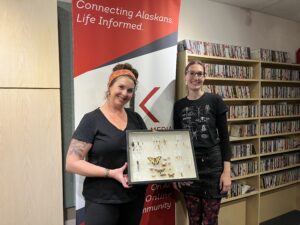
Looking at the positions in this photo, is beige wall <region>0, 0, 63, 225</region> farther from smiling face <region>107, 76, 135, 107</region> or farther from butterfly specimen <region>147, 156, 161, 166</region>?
butterfly specimen <region>147, 156, 161, 166</region>

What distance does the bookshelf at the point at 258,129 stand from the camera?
9.51ft

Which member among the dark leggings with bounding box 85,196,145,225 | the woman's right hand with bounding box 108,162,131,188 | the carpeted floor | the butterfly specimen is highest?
the butterfly specimen

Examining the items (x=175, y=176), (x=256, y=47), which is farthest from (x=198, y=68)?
(x=256, y=47)

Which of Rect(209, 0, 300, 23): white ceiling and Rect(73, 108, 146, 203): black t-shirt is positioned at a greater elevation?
Rect(209, 0, 300, 23): white ceiling

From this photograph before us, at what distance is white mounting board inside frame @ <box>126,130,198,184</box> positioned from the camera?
1.57 metres

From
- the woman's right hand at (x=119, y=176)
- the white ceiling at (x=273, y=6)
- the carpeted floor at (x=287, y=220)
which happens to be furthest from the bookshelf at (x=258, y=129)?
the woman's right hand at (x=119, y=176)

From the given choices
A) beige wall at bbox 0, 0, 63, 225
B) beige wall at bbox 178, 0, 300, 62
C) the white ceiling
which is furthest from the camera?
the white ceiling

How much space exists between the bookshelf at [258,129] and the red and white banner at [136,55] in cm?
31

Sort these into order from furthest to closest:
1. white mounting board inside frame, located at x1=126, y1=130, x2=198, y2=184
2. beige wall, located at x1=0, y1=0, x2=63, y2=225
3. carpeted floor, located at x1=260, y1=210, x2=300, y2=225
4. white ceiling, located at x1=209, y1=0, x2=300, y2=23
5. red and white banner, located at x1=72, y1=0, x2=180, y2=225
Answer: carpeted floor, located at x1=260, y1=210, x2=300, y2=225, white ceiling, located at x1=209, y1=0, x2=300, y2=23, red and white banner, located at x1=72, y1=0, x2=180, y2=225, beige wall, located at x1=0, y1=0, x2=63, y2=225, white mounting board inside frame, located at x1=126, y1=130, x2=198, y2=184

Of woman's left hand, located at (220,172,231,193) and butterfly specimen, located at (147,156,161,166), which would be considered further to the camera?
woman's left hand, located at (220,172,231,193)

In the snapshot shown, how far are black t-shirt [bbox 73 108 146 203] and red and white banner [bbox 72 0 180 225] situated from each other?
452 millimetres

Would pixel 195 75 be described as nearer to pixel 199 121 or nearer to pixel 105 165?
pixel 199 121

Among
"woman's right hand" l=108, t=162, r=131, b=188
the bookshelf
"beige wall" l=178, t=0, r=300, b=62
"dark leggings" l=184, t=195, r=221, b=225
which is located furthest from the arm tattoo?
"beige wall" l=178, t=0, r=300, b=62

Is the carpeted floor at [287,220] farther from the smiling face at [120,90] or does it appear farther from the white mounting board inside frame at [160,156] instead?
the smiling face at [120,90]
